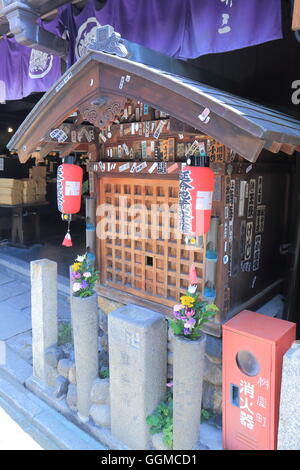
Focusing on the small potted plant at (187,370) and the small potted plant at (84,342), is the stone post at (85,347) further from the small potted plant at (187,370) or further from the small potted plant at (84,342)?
the small potted plant at (187,370)

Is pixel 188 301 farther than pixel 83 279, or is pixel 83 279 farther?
pixel 83 279

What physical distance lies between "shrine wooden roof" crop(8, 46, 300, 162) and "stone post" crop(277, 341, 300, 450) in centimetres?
176

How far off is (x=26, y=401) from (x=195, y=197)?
385 cm

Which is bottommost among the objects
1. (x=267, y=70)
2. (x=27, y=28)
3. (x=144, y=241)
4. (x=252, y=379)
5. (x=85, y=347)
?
(x=85, y=347)

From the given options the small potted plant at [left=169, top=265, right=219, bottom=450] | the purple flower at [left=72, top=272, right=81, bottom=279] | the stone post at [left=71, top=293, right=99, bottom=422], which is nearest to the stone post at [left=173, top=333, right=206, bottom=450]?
the small potted plant at [left=169, top=265, right=219, bottom=450]

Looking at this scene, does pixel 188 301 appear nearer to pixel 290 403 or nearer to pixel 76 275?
pixel 290 403

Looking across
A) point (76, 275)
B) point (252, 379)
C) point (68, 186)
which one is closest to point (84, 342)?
point (76, 275)

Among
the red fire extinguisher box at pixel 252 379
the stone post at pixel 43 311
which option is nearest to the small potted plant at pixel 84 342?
the stone post at pixel 43 311

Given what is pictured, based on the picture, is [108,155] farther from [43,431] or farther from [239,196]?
[43,431]

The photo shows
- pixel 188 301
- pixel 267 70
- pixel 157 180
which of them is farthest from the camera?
pixel 267 70

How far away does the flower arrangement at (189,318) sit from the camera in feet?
11.5

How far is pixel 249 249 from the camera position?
5.60 meters

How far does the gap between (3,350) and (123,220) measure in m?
3.20

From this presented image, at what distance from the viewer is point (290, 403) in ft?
9.90
